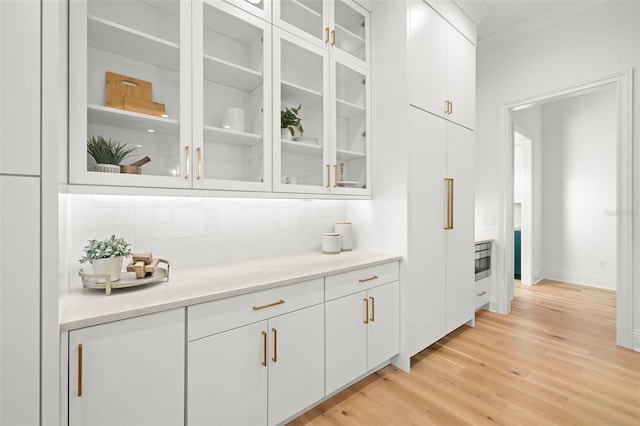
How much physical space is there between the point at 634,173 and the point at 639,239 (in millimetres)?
556

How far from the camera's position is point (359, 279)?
1.95m

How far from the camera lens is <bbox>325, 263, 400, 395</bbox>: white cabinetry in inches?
71.0

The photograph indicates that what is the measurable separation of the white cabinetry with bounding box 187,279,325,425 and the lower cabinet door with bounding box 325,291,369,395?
7cm

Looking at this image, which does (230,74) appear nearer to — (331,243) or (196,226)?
(196,226)

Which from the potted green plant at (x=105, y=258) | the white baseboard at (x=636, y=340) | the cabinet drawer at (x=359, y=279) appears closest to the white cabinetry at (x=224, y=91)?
the potted green plant at (x=105, y=258)

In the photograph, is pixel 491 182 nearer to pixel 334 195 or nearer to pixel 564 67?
pixel 564 67

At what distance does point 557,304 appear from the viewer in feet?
12.2

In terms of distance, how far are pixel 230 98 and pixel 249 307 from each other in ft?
3.85

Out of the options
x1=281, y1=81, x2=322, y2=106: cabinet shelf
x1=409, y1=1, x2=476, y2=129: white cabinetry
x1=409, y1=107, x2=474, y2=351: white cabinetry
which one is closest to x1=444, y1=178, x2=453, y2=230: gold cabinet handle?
x1=409, y1=107, x2=474, y2=351: white cabinetry

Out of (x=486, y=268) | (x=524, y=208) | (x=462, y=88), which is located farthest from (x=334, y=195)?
(x=524, y=208)

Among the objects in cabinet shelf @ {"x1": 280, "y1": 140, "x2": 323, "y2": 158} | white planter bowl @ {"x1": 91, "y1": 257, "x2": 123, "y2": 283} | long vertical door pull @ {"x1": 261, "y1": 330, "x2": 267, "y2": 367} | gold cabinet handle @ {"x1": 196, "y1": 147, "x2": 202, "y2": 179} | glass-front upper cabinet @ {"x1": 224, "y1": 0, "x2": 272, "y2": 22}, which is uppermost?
glass-front upper cabinet @ {"x1": 224, "y1": 0, "x2": 272, "y2": 22}

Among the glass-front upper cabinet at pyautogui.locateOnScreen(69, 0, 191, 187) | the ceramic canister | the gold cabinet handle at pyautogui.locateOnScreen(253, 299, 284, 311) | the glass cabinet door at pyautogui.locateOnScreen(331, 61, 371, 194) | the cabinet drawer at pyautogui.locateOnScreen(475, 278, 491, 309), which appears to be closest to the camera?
the glass-front upper cabinet at pyautogui.locateOnScreen(69, 0, 191, 187)

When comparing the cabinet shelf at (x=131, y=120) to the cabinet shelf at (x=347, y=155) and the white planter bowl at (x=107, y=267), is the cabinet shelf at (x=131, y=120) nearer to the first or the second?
the white planter bowl at (x=107, y=267)

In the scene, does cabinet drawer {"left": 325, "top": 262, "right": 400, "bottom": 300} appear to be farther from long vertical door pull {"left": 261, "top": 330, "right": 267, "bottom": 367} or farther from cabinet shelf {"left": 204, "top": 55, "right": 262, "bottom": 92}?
cabinet shelf {"left": 204, "top": 55, "right": 262, "bottom": 92}
